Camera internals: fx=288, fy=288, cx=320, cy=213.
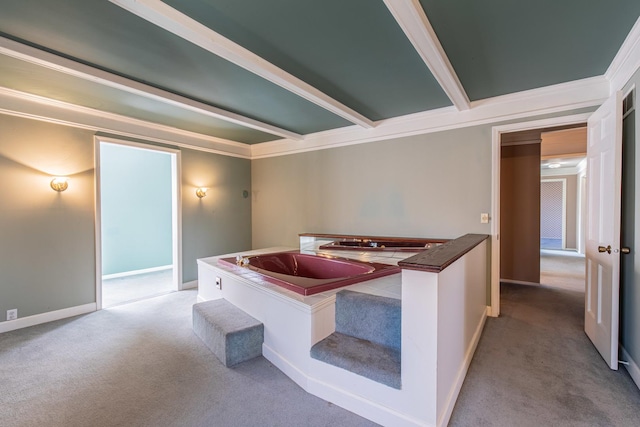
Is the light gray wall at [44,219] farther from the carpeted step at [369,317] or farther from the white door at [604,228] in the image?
the white door at [604,228]

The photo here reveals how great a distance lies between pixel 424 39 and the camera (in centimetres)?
179

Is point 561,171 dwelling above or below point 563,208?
above

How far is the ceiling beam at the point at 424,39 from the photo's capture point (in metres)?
1.53

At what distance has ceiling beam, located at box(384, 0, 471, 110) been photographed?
153 centimetres

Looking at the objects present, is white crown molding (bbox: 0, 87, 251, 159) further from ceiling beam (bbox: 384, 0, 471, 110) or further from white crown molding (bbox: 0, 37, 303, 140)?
ceiling beam (bbox: 384, 0, 471, 110)

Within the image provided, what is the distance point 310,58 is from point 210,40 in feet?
2.37

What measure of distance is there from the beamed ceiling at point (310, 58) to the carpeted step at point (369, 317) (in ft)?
5.46

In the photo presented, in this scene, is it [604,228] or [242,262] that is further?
[242,262]

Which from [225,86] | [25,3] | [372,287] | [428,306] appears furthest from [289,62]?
[428,306]

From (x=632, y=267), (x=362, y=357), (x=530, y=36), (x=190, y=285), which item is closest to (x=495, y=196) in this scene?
(x=632, y=267)

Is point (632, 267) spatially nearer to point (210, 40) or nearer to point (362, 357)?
point (362, 357)

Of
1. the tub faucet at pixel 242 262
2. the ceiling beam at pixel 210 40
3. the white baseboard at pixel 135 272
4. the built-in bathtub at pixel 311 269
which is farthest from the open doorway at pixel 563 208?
the white baseboard at pixel 135 272

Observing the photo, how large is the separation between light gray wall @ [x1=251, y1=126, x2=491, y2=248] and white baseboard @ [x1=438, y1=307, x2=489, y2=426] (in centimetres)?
116

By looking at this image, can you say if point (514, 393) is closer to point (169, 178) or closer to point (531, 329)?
point (531, 329)
